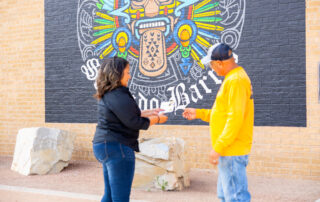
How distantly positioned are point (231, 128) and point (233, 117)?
0.28 feet

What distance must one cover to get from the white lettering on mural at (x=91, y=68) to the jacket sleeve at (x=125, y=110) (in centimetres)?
586

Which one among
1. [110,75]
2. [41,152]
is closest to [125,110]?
[110,75]

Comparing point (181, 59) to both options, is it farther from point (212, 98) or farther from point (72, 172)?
point (72, 172)

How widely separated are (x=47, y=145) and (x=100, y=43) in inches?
103

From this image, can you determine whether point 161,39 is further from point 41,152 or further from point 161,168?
point 41,152

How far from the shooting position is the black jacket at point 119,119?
3230mm

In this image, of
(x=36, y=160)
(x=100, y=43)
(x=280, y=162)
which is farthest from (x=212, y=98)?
(x=36, y=160)

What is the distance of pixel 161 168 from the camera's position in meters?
6.30

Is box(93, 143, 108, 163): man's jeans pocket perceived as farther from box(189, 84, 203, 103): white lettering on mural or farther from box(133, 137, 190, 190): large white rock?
box(189, 84, 203, 103): white lettering on mural

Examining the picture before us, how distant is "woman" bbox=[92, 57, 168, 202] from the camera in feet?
10.6

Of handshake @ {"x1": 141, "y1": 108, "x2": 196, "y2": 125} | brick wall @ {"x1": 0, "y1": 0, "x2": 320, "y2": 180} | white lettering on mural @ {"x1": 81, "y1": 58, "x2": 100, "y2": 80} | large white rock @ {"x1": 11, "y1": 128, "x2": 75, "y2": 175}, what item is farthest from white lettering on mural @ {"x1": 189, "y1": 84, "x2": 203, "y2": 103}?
handshake @ {"x1": 141, "y1": 108, "x2": 196, "y2": 125}

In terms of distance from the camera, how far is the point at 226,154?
10.2ft

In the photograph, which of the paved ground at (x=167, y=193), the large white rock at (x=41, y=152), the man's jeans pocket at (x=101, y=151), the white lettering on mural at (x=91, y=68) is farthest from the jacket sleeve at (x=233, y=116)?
the white lettering on mural at (x=91, y=68)

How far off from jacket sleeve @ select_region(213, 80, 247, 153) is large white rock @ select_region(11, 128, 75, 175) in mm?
5545
